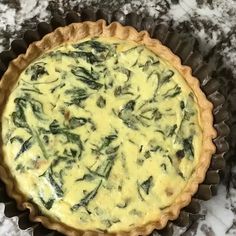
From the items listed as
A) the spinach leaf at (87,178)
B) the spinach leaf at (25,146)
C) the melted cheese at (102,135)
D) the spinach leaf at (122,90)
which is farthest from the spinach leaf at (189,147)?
the spinach leaf at (25,146)

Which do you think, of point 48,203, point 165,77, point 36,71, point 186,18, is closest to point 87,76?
point 36,71

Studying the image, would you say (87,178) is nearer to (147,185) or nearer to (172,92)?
(147,185)

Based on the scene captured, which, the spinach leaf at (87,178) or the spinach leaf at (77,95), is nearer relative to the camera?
the spinach leaf at (87,178)

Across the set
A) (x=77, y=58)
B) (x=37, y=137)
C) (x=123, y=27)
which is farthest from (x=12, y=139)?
(x=123, y=27)

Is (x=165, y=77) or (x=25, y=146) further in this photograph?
(x=165, y=77)

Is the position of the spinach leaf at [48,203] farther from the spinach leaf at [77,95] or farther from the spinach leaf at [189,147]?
the spinach leaf at [189,147]

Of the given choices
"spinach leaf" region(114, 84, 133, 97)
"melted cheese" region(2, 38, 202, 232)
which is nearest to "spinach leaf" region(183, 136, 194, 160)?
"melted cheese" region(2, 38, 202, 232)

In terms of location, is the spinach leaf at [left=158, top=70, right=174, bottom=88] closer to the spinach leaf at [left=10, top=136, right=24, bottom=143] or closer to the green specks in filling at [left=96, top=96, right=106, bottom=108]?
the green specks in filling at [left=96, top=96, right=106, bottom=108]

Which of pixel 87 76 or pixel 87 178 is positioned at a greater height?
pixel 87 76

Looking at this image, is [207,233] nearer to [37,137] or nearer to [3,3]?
[37,137]
